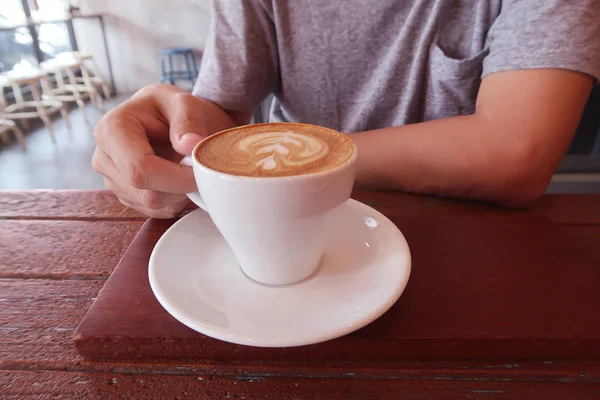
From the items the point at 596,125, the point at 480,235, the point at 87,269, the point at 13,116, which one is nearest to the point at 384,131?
the point at 480,235

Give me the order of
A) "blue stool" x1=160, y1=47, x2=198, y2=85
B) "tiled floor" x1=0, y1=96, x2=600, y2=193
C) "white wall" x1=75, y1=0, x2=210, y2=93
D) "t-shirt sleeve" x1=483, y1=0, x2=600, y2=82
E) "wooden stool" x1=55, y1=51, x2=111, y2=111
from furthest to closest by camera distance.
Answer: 1. "white wall" x1=75, y1=0, x2=210, y2=93
2. "blue stool" x1=160, y1=47, x2=198, y2=85
3. "wooden stool" x1=55, y1=51, x2=111, y2=111
4. "tiled floor" x1=0, y1=96, x2=600, y2=193
5. "t-shirt sleeve" x1=483, y1=0, x2=600, y2=82

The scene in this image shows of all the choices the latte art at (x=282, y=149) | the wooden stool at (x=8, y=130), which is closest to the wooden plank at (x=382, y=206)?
the latte art at (x=282, y=149)

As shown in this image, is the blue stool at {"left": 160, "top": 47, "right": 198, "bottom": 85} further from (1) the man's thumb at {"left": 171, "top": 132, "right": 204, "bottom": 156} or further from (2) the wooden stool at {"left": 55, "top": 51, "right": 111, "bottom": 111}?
(1) the man's thumb at {"left": 171, "top": 132, "right": 204, "bottom": 156}

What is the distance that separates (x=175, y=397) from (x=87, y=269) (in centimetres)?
26

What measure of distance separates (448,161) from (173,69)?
16.0ft

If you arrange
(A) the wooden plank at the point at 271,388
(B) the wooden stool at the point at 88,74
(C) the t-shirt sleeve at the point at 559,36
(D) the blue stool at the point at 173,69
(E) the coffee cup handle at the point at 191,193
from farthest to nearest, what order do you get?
1. (D) the blue stool at the point at 173,69
2. (B) the wooden stool at the point at 88,74
3. (C) the t-shirt sleeve at the point at 559,36
4. (E) the coffee cup handle at the point at 191,193
5. (A) the wooden plank at the point at 271,388

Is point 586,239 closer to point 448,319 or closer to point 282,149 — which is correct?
point 448,319

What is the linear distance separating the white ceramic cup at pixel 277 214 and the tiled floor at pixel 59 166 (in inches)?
69.1

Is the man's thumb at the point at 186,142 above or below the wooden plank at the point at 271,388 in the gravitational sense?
Answer: above

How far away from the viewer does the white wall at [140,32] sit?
483 centimetres

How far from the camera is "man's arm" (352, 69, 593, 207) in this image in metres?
0.67

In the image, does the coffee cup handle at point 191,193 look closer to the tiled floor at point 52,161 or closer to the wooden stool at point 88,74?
the tiled floor at point 52,161

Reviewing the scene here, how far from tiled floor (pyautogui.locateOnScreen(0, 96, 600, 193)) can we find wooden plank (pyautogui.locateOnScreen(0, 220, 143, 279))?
6.07 feet

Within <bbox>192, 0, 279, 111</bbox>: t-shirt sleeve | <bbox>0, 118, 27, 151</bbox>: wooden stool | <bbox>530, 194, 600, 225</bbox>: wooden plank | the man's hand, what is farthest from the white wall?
<bbox>530, 194, 600, 225</bbox>: wooden plank
